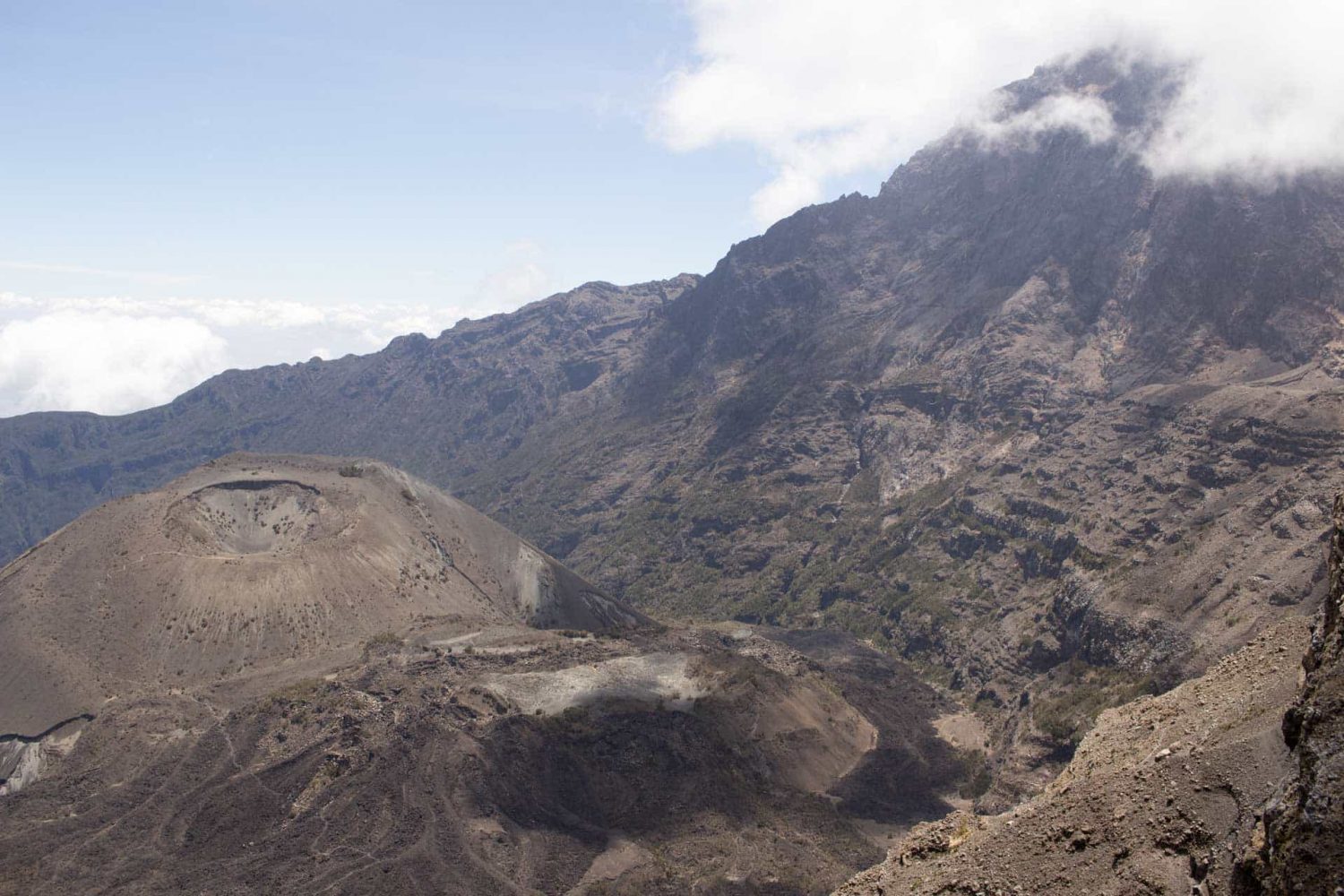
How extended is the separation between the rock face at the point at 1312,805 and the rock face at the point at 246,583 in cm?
10899

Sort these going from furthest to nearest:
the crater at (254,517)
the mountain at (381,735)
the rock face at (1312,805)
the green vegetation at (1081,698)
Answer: the crater at (254,517) < the green vegetation at (1081,698) < the mountain at (381,735) < the rock face at (1312,805)

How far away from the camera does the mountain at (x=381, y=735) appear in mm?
78000

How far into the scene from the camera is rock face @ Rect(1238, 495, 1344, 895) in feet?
54.1

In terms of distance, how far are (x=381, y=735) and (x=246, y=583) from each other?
1461 inches

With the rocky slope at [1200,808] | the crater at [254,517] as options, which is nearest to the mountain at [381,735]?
the crater at [254,517]

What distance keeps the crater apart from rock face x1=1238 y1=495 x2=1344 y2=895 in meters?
128

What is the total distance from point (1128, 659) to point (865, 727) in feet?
110

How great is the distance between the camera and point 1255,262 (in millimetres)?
→ 183500

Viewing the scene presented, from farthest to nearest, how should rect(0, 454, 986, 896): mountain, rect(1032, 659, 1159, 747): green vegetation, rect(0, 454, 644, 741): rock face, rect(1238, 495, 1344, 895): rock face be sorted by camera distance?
rect(0, 454, 644, 741): rock face, rect(1032, 659, 1159, 747): green vegetation, rect(0, 454, 986, 896): mountain, rect(1238, 495, 1344, 895): rock face

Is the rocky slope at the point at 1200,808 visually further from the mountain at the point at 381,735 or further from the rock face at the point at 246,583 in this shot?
the rock face at the point at 246,583

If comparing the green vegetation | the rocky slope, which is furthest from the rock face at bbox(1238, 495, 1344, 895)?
the green vegetation

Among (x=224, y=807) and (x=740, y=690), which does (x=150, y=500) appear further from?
(x=740, y=690)

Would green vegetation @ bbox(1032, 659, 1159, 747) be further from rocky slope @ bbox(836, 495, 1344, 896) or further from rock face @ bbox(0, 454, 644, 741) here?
rocky slope @ bbox(836, 495, 1344, 896)

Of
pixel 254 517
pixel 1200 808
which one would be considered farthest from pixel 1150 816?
pixel 254 517
